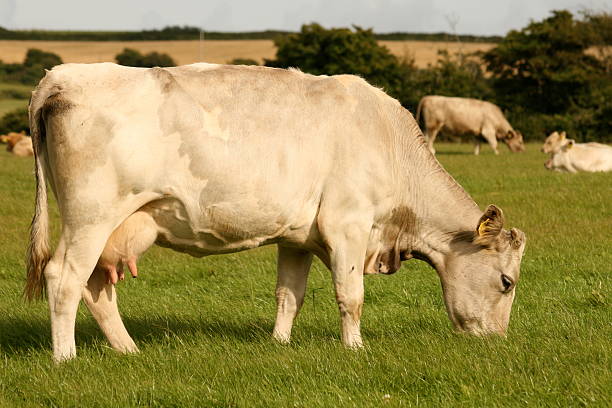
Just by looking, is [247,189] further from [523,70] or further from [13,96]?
[13,96]

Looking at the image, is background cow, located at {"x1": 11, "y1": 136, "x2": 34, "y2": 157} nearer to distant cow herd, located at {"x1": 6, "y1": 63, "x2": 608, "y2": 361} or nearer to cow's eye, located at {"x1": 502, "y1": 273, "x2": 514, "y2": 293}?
distant cow herd, located at {"x1": 6, "y1": 63, "x2": 608, "y2": 361}

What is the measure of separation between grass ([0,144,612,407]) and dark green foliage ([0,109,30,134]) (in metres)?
41.5

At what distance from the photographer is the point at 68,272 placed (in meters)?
6.74

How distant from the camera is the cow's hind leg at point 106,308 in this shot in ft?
24.6

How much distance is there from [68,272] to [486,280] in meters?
3.47

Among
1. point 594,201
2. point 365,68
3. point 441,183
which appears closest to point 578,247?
point 594,201

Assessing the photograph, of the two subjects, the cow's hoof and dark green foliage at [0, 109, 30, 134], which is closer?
the cow's hoof

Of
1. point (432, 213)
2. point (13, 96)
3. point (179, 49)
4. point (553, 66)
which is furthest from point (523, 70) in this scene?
point (432, 213)

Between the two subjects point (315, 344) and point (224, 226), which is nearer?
point (224, 226)

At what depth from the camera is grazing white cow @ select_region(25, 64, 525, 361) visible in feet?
22.1

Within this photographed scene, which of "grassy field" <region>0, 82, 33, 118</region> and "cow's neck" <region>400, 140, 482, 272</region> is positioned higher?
"cow's neck" <region>400, 140, 482, 272</region>

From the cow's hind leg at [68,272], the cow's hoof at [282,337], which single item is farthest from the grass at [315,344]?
the cow's hind leg at [68,272]

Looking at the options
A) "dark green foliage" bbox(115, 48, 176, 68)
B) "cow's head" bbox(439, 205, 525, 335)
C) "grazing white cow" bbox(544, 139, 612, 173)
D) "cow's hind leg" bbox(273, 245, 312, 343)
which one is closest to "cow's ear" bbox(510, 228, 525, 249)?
"cow's head" bbox(439, 205, 525, 335)

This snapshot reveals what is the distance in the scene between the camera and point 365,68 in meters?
63.7
